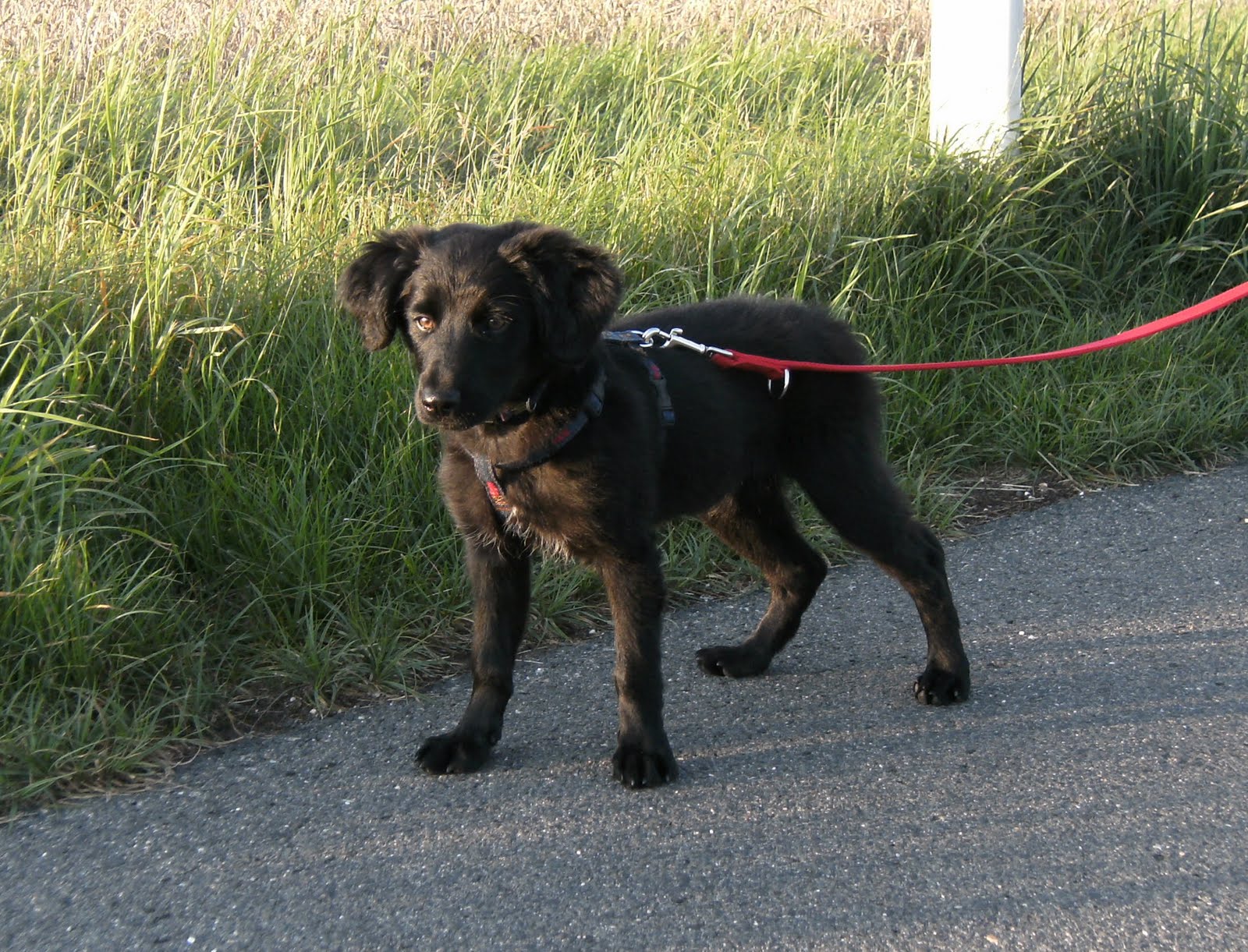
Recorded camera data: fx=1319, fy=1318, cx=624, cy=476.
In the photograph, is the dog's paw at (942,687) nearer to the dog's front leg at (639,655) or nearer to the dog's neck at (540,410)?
the dog's front leg at (639,655)

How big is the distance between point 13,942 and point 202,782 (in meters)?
0.65

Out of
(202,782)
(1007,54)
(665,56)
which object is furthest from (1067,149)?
(202,782)

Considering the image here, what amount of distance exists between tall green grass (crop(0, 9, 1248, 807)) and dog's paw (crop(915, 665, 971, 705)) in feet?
3.28

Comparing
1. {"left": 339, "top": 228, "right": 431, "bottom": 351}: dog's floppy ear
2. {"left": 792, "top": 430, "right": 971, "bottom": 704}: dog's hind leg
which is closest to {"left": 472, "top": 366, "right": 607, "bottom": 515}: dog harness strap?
{"left": 339, "top": 228, "right": 431, "bottom": 351}: dog's floppy ear

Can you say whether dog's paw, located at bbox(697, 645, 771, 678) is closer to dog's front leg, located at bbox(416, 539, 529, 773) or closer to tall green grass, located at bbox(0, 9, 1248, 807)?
tall green grass, located at bbox(0, 9, 1248, 807)

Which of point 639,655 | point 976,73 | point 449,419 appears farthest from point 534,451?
point 976,73

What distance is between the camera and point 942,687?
3.35 meters

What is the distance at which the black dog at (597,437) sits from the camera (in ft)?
9.42

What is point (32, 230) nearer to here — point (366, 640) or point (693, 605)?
point (366, 640)

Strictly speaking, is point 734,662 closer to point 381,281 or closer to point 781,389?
point 781,389

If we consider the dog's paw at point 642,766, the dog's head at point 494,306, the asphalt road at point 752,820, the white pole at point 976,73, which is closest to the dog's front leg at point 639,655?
the dog's paw at point 642,766

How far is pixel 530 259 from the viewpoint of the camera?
2.90m

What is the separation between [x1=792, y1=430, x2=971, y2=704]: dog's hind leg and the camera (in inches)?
137

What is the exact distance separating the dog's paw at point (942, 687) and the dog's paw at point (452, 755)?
1.13 meters
